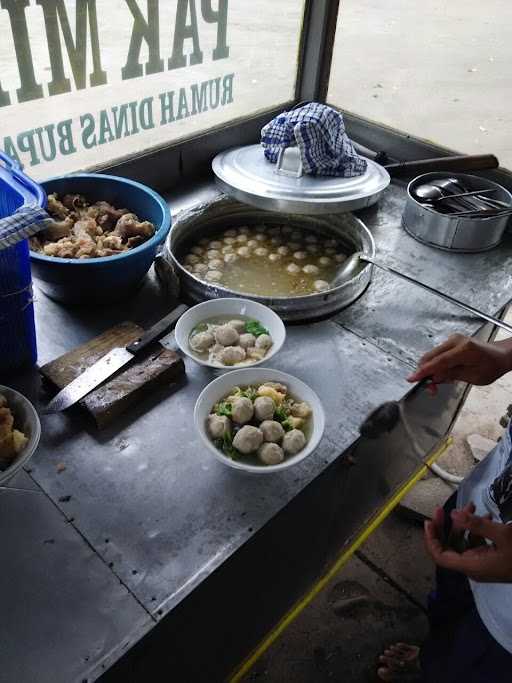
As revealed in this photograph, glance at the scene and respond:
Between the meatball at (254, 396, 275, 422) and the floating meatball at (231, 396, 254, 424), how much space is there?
0.01m

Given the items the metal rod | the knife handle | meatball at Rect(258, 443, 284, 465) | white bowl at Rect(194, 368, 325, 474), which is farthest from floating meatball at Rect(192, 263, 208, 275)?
meatball at Rect(258, 443, 284, 465)

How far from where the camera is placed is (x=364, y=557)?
2.19 metres

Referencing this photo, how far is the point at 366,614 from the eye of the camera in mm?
2004

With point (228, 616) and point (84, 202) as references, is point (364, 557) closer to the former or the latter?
point (228, 616)

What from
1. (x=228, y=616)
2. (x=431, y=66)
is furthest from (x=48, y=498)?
(x=431, y=66)

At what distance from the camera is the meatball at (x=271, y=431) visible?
1.18m

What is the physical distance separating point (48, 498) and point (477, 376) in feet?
3.61

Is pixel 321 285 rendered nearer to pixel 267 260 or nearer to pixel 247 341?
pixel 267 260

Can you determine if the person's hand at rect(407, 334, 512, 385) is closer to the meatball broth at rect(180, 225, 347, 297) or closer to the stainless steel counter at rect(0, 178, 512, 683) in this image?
the stainless steel counter at rect(0, 178, 512, 683)

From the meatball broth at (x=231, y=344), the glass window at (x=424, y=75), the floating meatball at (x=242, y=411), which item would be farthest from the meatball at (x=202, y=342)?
the glass window at (x=424, y=75)

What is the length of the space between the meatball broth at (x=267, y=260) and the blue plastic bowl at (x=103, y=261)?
0.89ft

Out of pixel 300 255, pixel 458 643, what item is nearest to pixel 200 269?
pixel 300 255

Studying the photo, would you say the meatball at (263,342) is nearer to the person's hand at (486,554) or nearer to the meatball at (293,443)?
the meatball at (293,443)

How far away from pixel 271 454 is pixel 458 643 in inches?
32.3
